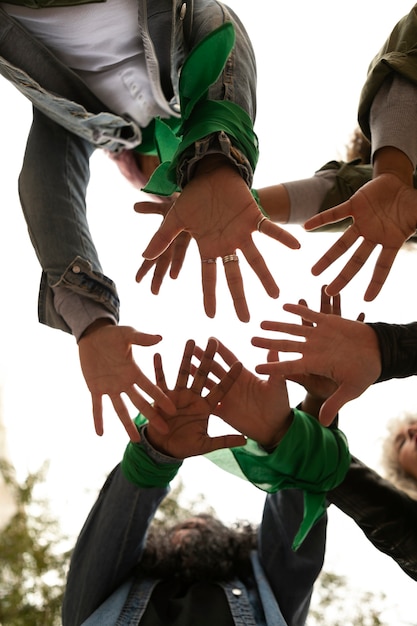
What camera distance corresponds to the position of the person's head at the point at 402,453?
1.37 metres

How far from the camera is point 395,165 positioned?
849mm

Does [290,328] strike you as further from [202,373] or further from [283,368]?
[202,373]

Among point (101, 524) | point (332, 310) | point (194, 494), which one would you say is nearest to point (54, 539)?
point (194, 494)

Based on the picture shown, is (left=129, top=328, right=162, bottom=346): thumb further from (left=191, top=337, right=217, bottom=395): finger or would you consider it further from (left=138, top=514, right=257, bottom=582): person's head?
(left=138, top=514, right=257, bottom=582): person's head

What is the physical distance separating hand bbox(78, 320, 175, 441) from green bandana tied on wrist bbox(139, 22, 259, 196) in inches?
8.7

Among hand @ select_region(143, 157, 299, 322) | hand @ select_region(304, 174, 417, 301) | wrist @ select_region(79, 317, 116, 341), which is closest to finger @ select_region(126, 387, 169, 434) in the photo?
wrist @ select_region(79, 317, 116, 341)

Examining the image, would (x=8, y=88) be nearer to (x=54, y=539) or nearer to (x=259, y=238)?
(x=259, y=238)

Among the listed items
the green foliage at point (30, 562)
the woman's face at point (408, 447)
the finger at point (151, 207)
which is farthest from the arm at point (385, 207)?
the green foliage at point (30, 562)

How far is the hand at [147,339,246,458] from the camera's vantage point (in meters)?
1.01

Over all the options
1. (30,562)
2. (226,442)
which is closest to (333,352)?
(226,442)

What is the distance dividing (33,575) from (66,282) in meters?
0.91

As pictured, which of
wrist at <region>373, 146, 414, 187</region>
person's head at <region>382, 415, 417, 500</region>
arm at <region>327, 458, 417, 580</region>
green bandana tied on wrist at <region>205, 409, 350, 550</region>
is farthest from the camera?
person's head at <region>382, 415, 417, 500</region>

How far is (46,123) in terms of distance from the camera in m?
1.03

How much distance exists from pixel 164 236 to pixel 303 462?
41cm
